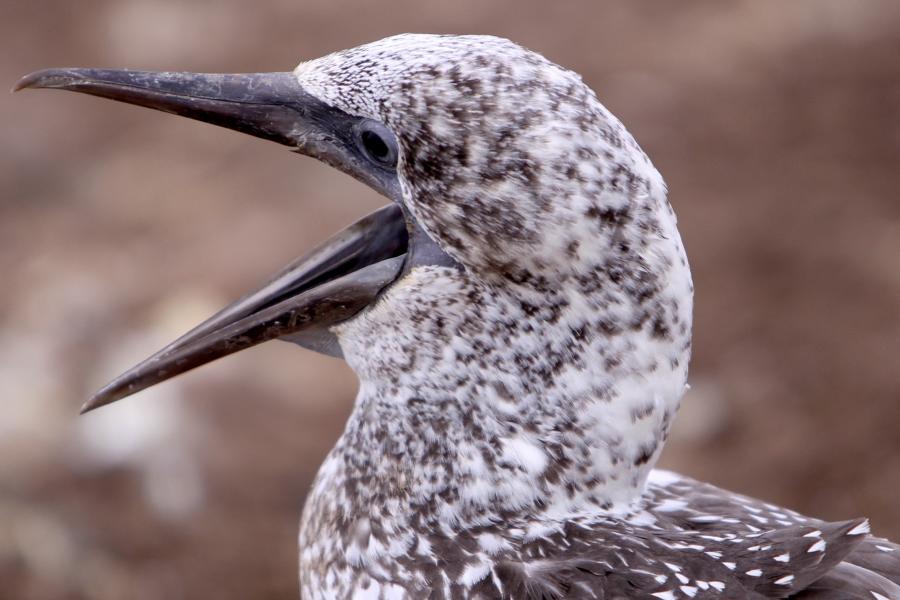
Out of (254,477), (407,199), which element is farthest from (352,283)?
(254,477)

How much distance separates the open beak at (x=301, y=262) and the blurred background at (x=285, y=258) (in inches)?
104

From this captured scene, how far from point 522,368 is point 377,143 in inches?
20.6

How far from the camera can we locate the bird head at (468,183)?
2.15m

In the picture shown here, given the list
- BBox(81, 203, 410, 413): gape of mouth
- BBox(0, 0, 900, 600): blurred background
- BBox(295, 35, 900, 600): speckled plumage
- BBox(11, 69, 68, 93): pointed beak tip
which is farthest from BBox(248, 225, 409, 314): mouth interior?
BBox(0, 0, 900, 600): blurred background

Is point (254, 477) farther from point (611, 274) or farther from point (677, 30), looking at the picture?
point (677, 30)

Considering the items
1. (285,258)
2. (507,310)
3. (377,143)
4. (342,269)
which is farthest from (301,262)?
(285,258)

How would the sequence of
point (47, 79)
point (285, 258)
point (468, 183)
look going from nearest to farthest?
point (468, 183), point (47, 79), point (285, 258)

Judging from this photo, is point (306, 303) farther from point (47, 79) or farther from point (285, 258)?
point (285, 258)

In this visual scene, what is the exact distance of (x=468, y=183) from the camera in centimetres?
216

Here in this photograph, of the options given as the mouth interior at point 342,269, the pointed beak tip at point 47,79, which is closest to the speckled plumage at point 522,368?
the mouth interior at point 342,269

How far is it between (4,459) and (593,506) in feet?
11.4

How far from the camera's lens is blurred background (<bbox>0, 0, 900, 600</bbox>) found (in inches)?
198

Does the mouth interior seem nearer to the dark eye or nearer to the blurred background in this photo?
the dark eye

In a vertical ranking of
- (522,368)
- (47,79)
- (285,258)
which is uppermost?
(285,258)
